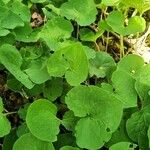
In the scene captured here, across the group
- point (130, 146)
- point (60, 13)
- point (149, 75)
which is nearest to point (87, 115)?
point (130, 146)

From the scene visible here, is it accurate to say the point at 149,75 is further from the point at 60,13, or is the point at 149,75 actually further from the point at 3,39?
the point at 3,39

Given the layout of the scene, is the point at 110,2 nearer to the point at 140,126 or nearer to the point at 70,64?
the point at 70,64

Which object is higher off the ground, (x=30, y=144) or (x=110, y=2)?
(x=110, y=2)

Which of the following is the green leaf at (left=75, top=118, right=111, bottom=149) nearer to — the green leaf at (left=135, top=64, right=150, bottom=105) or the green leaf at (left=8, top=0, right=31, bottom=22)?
the green leaf at (left=135, top=64, right=150, bottom=105)

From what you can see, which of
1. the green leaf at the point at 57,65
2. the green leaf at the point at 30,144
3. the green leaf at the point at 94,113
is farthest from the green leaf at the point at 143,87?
the green leaf at the point at 30,144

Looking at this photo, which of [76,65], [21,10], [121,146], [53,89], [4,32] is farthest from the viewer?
[21,10]

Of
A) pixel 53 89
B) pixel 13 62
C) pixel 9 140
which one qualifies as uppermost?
pixel 13 62

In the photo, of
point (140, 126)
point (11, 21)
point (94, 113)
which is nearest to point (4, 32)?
point (11, 21)

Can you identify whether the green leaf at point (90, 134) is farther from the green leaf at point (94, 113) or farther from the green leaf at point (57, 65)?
the green leaf at point (57, 65)
